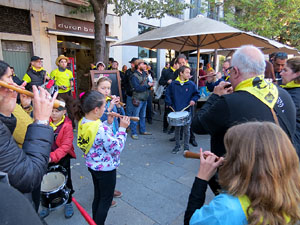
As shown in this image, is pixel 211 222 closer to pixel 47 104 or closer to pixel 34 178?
pixel 34 178

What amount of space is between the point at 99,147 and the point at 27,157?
0.96 m

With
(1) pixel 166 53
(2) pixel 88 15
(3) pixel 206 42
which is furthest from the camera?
(1) pixel 166 53

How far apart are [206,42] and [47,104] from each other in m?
5.44

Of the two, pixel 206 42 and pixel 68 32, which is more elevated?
pixel 68 32

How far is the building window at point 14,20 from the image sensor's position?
6.53m

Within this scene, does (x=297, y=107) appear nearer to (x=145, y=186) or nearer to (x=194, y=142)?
(x=145, y=186)

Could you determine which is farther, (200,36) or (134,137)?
(200,36)

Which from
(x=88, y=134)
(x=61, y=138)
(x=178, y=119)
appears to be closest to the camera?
(x=88, y=134)

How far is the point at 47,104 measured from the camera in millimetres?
1247

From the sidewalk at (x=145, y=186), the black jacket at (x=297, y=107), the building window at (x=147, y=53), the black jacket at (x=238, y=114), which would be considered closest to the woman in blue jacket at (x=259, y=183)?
the black jacket at (x=238, y=114)

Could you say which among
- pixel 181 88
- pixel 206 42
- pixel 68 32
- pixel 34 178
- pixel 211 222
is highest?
pixel 68 32

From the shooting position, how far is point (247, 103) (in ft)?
4.83

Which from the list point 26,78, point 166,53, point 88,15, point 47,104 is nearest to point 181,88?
point 47,104

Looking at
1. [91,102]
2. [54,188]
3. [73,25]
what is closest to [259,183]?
[91,102]
